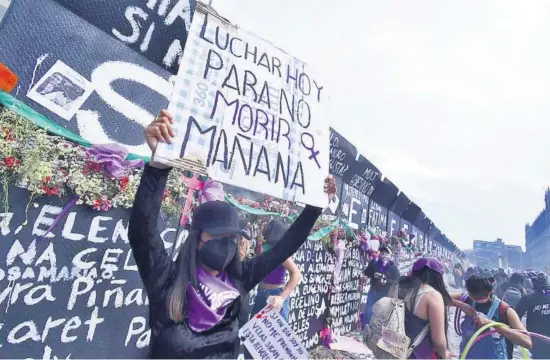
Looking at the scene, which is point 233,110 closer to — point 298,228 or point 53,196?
point 298,228

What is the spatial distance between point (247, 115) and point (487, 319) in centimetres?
343

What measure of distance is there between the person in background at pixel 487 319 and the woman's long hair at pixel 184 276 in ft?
9.86

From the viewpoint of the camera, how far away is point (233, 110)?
2.12 meters

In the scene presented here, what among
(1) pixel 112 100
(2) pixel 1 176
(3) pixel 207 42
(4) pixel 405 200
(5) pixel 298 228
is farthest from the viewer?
(4) pixel 405 200

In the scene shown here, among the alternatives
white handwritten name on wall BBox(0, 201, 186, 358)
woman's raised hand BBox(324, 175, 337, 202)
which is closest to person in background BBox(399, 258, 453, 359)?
woman's raised hand BBox(324, 175, 337, 202)

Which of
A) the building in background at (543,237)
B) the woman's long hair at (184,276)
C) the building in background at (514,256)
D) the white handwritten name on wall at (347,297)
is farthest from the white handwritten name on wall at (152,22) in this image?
the building in background at (514,256)

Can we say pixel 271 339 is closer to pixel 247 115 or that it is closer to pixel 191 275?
pixel 191 275

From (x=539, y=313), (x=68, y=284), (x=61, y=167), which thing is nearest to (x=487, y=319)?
(x=539, y=313)

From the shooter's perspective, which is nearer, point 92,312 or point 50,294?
point 50,294

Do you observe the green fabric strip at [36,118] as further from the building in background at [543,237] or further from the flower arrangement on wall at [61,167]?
the building in background at [543,237]

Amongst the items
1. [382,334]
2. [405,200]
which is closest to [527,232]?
[405,200]

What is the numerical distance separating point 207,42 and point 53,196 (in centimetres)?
192

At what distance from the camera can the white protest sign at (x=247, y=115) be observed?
187cm

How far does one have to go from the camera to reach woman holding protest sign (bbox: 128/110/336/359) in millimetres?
1700
